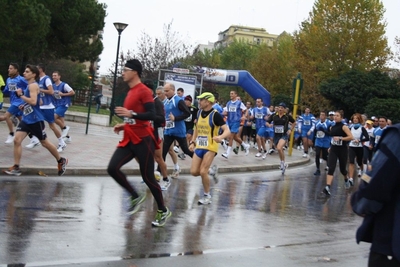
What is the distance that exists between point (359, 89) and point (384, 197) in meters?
38.9

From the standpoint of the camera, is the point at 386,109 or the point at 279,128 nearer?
the point at 279,128

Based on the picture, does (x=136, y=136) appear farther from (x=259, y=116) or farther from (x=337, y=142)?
(x=259, y=116)

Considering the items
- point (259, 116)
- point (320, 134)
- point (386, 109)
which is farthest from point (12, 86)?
point (386, 109)

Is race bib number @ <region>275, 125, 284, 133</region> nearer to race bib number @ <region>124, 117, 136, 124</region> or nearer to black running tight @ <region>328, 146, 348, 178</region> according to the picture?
black running tight @ <region>328, 146, 348, 178</region>

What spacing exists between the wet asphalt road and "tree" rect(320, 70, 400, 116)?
29.3 m

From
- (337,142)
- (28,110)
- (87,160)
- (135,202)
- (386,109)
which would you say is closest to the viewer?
(135,202)

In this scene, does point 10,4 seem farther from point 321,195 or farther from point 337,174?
point 321,195

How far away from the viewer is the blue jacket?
12.7 feet

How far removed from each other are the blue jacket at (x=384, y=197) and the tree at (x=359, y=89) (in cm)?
3746

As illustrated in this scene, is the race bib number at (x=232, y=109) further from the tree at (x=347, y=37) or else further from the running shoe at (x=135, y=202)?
the tree at (x=347, y=37)

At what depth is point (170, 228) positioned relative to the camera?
8461mm

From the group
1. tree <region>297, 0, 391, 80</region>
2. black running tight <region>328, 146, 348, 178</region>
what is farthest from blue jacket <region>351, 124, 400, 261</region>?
tree <region>297, 0, 391, 80</region>

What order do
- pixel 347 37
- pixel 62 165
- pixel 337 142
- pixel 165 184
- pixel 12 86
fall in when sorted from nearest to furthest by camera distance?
pixel 165 184 < pixel 62 165 < pixel 337 142 < pixel 12 86 < pixel 347 37

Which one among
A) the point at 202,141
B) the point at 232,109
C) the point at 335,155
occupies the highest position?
the point at 232,109
